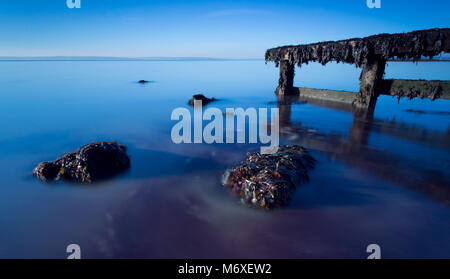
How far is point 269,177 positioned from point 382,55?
27.3ft

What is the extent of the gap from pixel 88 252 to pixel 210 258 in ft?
5.65

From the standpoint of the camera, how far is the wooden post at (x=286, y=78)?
1451cm

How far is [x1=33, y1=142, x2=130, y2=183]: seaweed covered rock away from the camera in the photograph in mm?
4773

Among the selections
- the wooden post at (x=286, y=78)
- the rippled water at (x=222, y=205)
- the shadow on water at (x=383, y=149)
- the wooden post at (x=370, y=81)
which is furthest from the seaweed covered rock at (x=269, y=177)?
the wooden post at (x=286, y=78)

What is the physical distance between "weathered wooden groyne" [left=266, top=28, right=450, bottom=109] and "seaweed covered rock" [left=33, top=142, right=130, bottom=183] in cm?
1039

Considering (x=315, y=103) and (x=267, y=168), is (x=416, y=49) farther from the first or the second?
(x=267, y=168)

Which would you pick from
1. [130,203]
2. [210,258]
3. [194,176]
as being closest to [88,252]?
[130,203]

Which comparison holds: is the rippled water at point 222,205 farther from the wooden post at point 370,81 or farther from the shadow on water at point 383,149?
the wooden post at point 370,81

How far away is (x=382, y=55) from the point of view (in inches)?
348

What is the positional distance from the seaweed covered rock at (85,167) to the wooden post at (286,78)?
41.1 feet

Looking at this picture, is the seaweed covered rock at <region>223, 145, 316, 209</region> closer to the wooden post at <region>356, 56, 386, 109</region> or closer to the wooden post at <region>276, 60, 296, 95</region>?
the wooden post at <region>356, 56, 386, 109</region>

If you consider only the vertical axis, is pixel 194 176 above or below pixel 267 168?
below

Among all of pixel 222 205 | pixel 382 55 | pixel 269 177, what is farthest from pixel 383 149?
pixel 222 205
